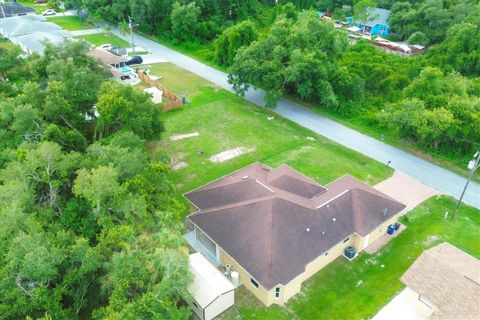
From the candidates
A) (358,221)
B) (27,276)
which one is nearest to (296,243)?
(358,221)

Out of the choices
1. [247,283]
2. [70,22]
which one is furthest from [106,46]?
[247,283]

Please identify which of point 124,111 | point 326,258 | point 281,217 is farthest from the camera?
point 124,111

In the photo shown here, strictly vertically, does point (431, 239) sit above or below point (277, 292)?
below

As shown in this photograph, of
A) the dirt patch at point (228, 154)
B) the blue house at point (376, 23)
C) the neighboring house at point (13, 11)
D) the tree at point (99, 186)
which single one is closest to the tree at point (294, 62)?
the dirt patch at point (228, 154)

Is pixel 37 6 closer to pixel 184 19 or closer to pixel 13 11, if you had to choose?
pixel 13 11

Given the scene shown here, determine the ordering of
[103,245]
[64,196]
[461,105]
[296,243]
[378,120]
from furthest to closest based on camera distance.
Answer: [378,120], [461,105], [64,196], [296,243], [103,245]

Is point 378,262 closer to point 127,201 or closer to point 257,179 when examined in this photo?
point 257,179

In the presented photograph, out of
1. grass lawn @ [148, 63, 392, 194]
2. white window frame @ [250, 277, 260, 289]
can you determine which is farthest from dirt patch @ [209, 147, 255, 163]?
white window frame @ [250, 277, 260, 289]

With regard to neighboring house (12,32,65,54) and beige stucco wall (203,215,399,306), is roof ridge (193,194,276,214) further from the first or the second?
neighboring house (12,32,65,54)
